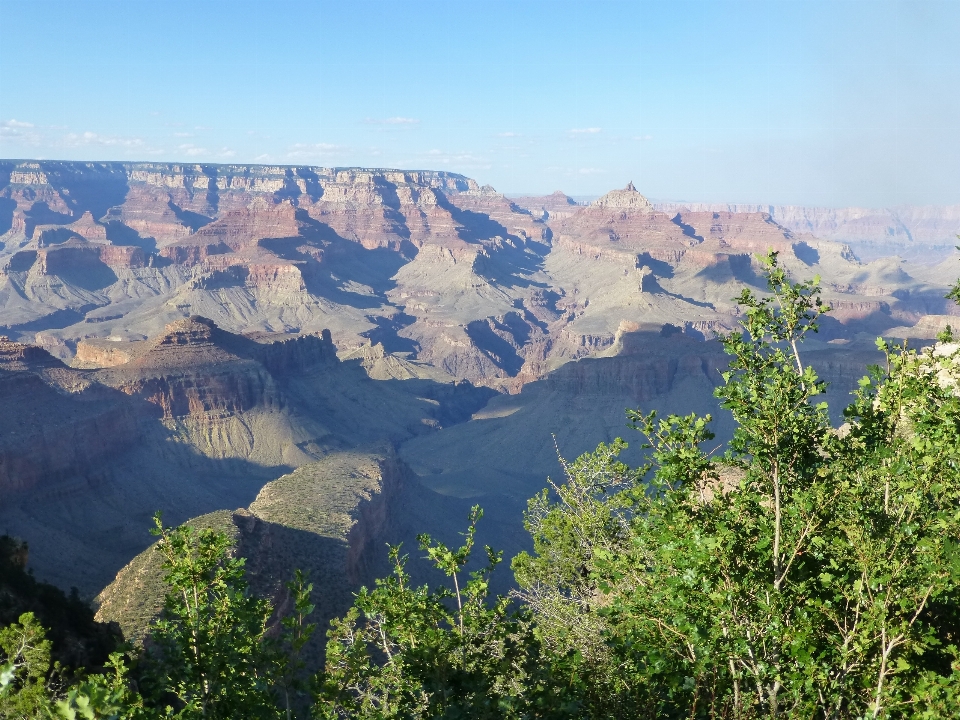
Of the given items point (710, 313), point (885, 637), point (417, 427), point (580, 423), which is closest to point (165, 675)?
point (885, 637)

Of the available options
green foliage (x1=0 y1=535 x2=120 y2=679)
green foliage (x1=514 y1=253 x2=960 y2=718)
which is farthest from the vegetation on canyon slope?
green foliage (x1=0 y1=535 x2=120 y2=679)

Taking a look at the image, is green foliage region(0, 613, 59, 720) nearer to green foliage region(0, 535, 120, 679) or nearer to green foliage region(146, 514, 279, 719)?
green foliage region(146, 514, 279, 719)

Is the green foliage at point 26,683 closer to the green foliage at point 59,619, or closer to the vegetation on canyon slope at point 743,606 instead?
the vegetation on canyon slope at point 743,606

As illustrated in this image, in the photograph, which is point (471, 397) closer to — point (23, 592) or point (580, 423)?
point (580, 423)

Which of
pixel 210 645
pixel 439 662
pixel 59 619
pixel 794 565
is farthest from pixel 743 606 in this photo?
pixel 59 619

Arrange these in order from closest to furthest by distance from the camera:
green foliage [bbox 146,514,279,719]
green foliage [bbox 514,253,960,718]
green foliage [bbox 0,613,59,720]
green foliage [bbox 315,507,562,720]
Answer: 1. green foliage [bbox 0,613,59,720]
2. green foliage [bbox 514,253,960,718]
3. green foliage [bbox 315,507,562,720]
4. green foliage [bbox 146,514,279,719]

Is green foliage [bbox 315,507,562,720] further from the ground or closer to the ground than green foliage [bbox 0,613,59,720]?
closer to the ground
